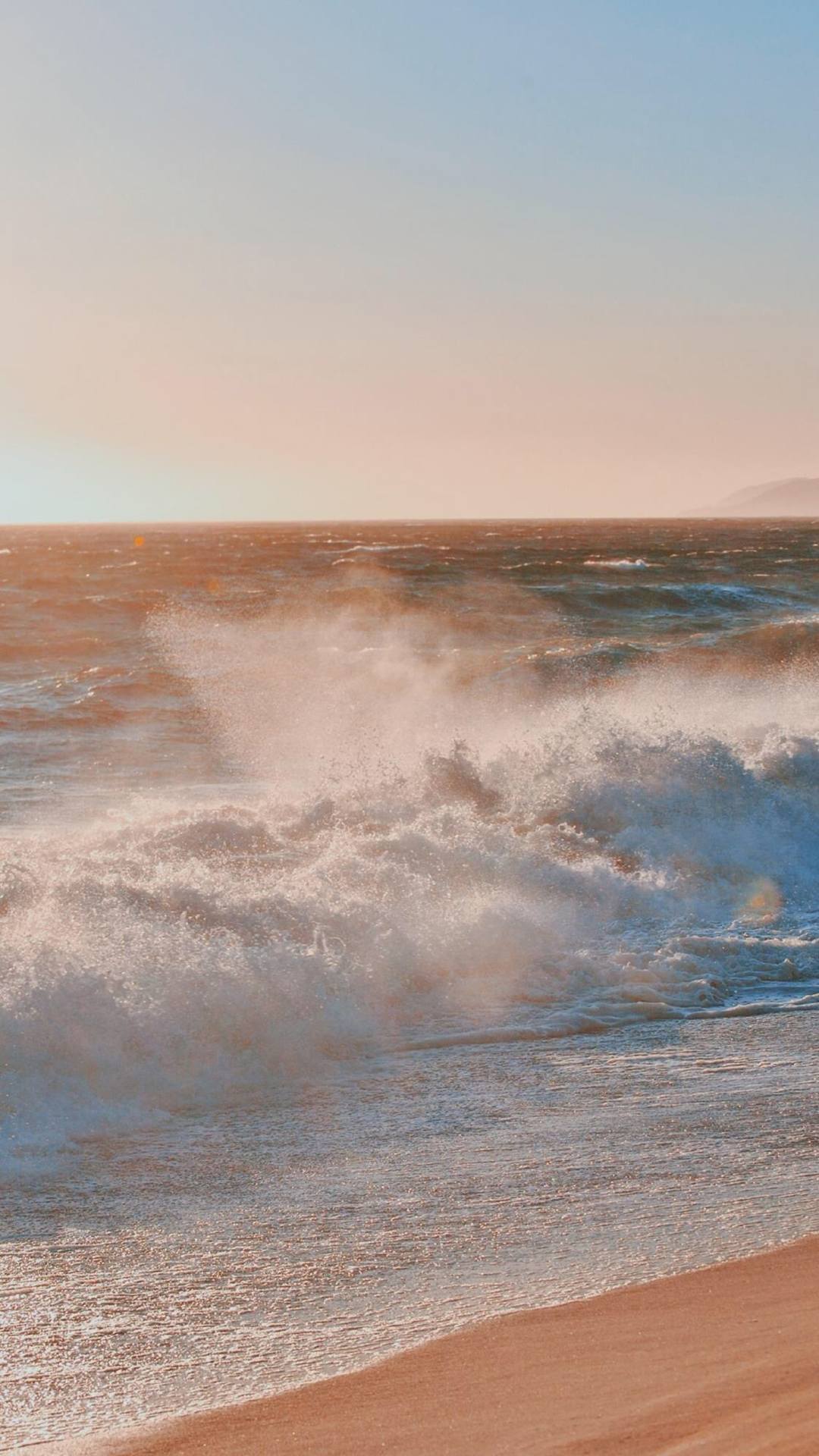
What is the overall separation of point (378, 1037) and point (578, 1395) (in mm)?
3233

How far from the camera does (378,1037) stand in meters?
6.46

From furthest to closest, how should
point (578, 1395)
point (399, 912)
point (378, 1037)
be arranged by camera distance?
point (399, 912) → point (378, 1037) → point (578, 1395)

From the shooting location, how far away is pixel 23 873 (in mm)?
7828

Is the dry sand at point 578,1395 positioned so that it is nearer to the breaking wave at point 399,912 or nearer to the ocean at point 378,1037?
the ocean at point 378,1037

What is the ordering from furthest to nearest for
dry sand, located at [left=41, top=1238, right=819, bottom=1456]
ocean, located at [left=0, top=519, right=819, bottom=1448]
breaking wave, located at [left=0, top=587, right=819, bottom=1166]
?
breaking wave, located at [left=0, top=587, right=819, bottom=1166]
ocean, located at [left=0, top=519, right=819, bottom=1448]
dry sand, located at [left=41, top=1238, right=819, bottom=1456]

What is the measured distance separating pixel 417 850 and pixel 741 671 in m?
13.3

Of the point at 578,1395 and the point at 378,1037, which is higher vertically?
the point at 578,1395

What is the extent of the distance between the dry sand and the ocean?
14cm

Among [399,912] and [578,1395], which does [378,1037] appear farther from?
[578,1395]

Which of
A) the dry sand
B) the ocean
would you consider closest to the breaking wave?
the ocean

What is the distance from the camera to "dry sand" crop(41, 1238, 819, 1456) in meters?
3.06

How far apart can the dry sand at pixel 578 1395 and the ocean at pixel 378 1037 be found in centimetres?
14

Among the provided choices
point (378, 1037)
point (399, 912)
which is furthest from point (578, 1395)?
point (399, 912)

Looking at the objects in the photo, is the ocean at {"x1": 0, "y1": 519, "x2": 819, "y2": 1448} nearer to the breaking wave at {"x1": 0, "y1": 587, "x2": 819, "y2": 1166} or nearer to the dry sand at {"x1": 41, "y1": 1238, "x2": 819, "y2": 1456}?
the breaking wave at {"x1": 0, "y1": 587, "x2": 819, "y2": 1166}
